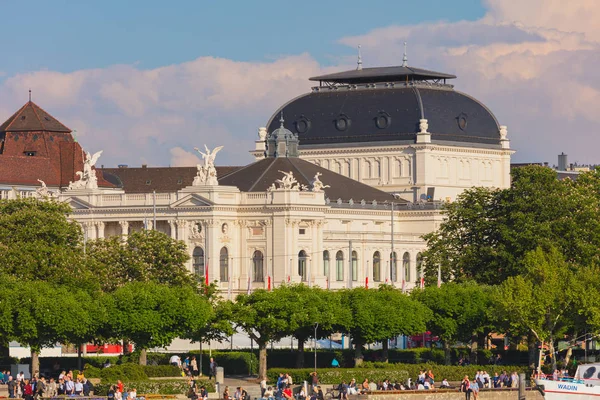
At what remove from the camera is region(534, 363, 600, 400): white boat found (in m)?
115

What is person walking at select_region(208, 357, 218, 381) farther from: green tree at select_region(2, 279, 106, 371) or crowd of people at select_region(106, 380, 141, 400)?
crowd of people at select_region(106, 380, 141, 400)

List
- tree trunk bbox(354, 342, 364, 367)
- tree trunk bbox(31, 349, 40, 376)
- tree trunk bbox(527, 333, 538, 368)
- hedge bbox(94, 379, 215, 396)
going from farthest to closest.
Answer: tree trunk bbox(527, 333, 538, 368)
tree trunk bbox(354, 342, 364, 367)
tree trunk bbox(31, 349, 40, 376)
hedge bbox(94, 379, 215, 396)

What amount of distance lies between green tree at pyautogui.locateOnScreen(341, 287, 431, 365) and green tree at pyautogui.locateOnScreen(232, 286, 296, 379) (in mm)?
4382

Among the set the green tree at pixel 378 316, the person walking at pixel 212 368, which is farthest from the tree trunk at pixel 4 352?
the green tree at pixel 378 316

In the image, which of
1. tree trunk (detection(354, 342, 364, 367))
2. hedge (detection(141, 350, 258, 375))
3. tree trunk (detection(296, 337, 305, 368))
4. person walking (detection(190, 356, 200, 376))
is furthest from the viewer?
hedge (detection(141, 350, 258, 375))

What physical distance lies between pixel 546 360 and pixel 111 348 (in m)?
33.1

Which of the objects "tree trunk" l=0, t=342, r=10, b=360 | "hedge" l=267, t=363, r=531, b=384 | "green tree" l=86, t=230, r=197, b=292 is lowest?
"hedge" l=267, t=363, r=531, b=384

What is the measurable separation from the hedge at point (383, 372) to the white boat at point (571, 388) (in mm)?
9252

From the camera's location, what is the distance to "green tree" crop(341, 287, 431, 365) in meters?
133

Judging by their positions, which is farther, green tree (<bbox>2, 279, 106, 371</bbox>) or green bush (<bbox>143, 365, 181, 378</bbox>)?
green tree (<bbox>2, 279, 106, 371</bbox>)

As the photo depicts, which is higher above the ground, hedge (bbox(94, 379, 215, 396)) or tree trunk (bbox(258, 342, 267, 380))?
tree trunk (bbox(258, 342, 267, 380))

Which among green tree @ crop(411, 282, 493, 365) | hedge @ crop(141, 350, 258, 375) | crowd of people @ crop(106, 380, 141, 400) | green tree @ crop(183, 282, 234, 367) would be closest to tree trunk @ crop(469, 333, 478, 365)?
green tree @ crop(411, 282, 493, 365)

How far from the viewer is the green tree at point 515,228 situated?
152 meters

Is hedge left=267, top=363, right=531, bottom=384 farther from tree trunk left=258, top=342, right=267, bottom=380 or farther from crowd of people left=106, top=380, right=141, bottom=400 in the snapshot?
crowd of people left=106, top=380, right=141, bottom=400
